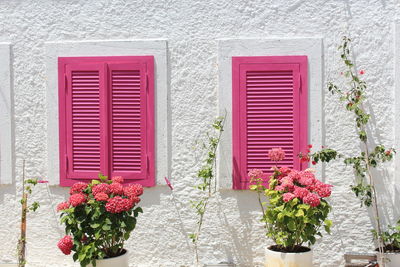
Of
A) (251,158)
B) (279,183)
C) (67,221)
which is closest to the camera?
(67,221)

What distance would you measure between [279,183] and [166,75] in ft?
4.92

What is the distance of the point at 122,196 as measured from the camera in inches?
174

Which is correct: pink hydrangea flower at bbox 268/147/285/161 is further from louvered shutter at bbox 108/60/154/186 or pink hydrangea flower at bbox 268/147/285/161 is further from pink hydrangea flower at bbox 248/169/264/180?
louvered shutter at bbox 108/60/154/186

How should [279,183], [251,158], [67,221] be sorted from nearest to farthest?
1. [67,221]
2. [279,183]
3. [251,158]

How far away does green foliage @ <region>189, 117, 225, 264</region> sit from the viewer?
16.9 ft

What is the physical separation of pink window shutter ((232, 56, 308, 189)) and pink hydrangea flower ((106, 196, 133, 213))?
1.33m

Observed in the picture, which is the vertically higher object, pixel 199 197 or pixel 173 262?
pixel 199 197

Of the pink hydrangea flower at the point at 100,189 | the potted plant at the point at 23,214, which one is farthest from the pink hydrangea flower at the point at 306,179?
the potted plant at the point at 23,214

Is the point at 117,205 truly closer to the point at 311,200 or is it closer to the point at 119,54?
the point at 311,200

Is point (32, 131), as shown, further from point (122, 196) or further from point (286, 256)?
point (286, 256)

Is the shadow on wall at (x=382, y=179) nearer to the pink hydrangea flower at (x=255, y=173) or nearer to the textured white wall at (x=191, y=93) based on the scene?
the textured white wall at (x=191, y=93)

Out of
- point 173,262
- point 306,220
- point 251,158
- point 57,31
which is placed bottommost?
point 173,262

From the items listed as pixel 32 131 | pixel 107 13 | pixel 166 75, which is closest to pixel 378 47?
pixel 166 75

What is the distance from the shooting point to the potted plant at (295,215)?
4441 millimetres
